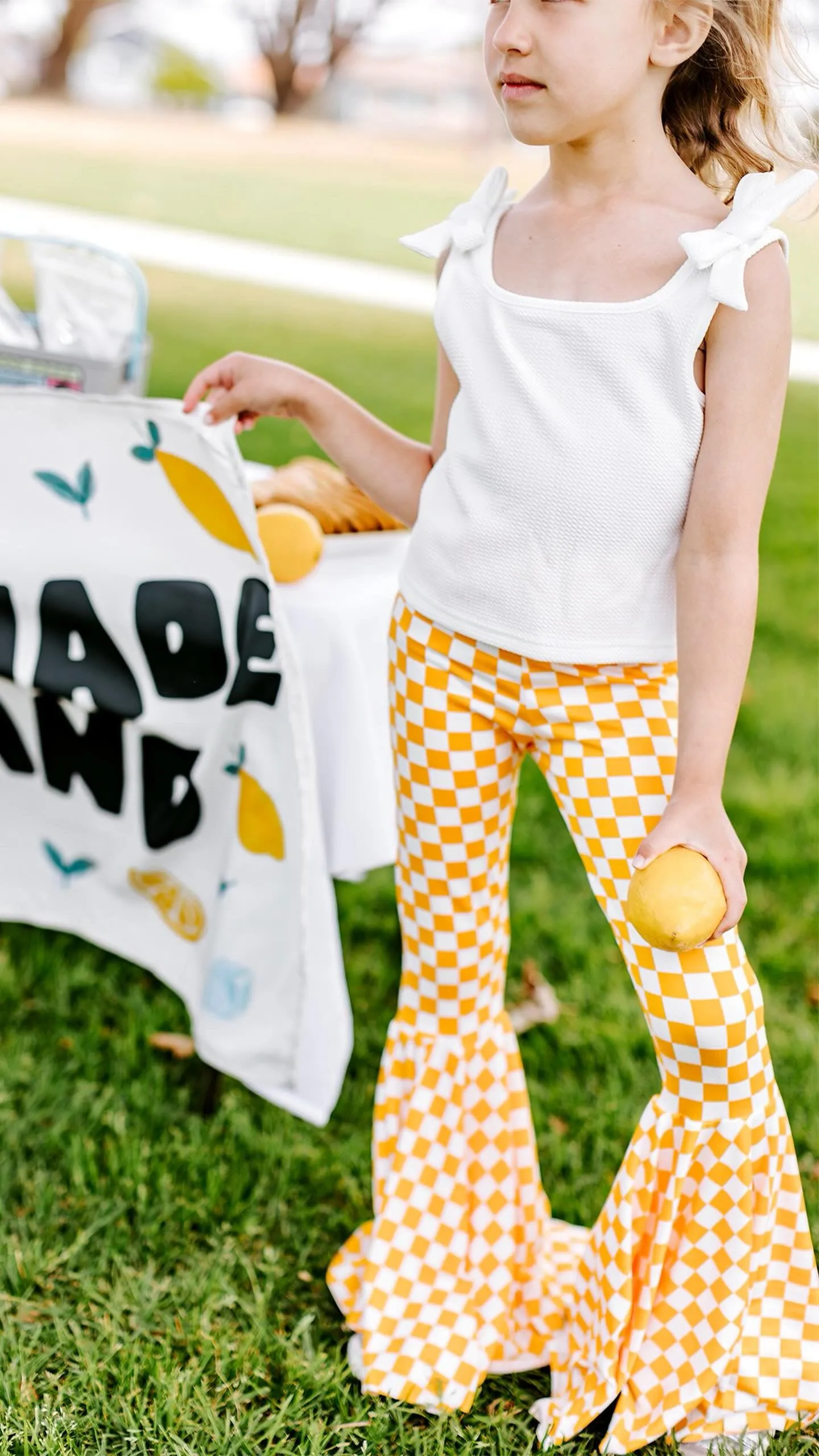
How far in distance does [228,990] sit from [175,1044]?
20.2 inches

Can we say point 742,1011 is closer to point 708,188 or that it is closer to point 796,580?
point 708,188

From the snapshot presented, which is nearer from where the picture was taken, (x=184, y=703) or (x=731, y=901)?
(x=731, y=901)

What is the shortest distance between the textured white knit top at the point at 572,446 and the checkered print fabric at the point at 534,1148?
0.06m

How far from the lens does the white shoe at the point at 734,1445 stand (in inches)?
66.9

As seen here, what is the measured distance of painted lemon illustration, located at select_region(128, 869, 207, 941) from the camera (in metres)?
2.20

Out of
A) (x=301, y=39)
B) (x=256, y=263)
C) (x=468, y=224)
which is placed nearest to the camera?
(x=468, y=224)

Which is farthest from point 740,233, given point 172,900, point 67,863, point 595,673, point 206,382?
point 67,863

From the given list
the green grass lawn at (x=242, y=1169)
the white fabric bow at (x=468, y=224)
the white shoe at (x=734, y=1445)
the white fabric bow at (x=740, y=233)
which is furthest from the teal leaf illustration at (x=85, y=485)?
the white shoe at (x=734, y=1445)

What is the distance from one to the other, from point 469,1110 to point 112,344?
1359 mm

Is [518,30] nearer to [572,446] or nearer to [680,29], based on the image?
[680,29]

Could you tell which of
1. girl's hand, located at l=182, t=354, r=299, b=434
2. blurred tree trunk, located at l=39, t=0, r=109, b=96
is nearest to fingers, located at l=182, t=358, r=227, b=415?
girl's hand, located at l=182, t=354, r=299, b=434

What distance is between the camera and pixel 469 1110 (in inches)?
73.5

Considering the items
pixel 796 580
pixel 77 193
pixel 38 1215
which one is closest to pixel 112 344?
pixel 38 1215

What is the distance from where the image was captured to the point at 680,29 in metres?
1.45
